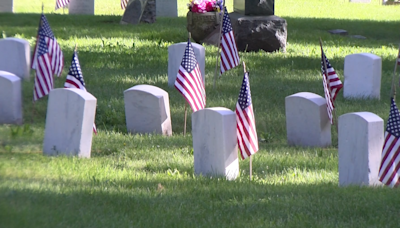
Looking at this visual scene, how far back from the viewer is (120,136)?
8219mm

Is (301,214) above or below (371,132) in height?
below

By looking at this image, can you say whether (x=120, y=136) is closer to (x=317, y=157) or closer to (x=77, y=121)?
(x=77, y=121)

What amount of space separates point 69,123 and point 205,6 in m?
9.35

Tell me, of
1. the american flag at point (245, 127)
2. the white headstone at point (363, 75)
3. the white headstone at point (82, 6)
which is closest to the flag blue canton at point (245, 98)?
the american flag at point (245, 127)

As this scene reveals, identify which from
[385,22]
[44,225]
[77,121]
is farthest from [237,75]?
[385,22]

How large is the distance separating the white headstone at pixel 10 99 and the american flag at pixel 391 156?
16.3 feet

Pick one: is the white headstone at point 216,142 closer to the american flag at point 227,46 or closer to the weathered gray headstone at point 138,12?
the american flag at point 227,46

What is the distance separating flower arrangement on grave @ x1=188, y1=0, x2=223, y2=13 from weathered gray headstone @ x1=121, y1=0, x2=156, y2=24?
3.67 m

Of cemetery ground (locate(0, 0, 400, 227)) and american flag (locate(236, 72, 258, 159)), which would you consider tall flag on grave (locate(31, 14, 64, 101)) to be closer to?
cemetery ground (locate(0, 0, 400, 227))

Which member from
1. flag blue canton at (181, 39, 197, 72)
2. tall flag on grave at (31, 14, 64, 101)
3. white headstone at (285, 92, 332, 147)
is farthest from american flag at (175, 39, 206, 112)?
tall flag on grave at (31, 14, 64, 101)

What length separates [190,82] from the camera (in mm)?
7887

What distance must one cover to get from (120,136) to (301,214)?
12.2 feet

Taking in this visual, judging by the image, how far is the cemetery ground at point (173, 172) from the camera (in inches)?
192

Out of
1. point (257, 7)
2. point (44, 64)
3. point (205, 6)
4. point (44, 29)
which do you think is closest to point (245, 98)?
point (44, 64)
